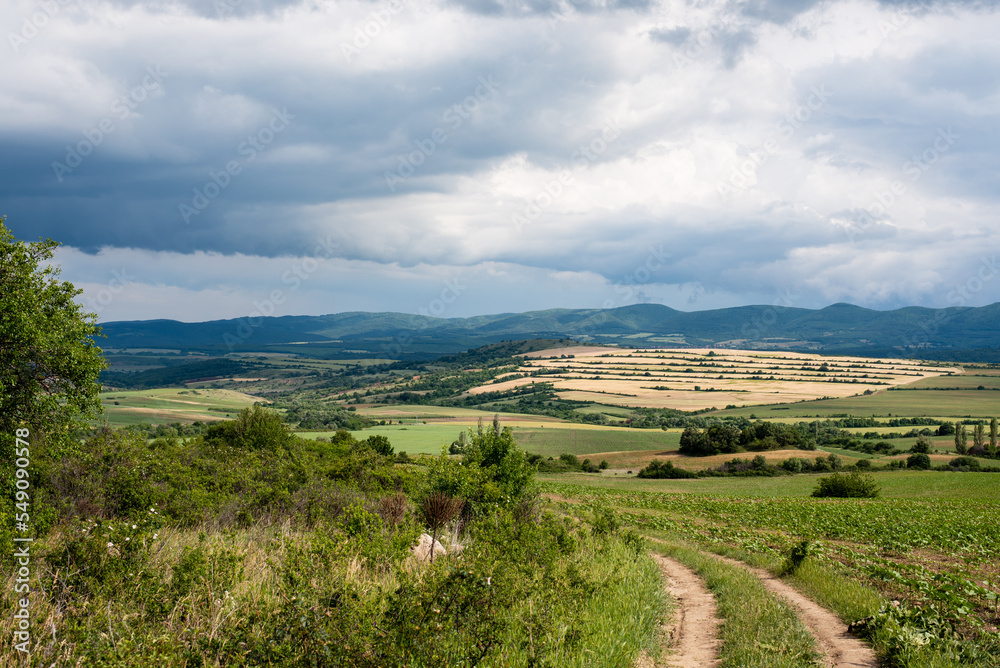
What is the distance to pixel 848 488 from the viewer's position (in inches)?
1871

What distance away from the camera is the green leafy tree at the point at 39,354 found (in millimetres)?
17891

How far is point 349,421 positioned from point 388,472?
89317 millimetres

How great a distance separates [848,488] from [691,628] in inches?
1777

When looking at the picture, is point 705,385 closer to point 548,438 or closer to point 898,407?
point 898,407

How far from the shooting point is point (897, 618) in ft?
31.8

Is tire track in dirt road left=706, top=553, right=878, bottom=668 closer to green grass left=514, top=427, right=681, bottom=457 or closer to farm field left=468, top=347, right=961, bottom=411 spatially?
green grass left=514, top=427, right=681, bottom=457

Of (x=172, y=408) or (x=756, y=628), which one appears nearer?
(x=756, y=628)

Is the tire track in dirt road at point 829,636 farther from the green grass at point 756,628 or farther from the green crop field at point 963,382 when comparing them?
the green crop field at point 963,382

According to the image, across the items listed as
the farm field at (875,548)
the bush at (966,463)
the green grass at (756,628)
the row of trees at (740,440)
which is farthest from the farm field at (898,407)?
the green grass at (756,628)

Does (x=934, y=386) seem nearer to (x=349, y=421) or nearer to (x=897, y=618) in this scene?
(x=349, y=421)

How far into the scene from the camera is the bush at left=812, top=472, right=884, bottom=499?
47.1 meters

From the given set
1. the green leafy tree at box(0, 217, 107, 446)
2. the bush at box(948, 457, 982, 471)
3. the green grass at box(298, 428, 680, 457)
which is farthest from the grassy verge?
the bush at box(948, 457, 982, 471)

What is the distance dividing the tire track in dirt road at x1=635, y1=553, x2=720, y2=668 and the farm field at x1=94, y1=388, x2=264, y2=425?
5882 cm

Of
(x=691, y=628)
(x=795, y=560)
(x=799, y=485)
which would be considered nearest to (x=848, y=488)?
(x=799, y=485)
